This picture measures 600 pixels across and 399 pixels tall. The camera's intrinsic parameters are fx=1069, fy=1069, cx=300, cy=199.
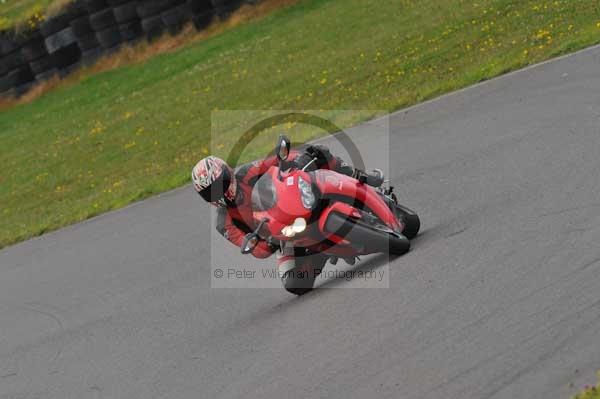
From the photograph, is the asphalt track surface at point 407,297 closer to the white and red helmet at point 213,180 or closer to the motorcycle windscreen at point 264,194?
the motorcycle windscreen at point 264,194

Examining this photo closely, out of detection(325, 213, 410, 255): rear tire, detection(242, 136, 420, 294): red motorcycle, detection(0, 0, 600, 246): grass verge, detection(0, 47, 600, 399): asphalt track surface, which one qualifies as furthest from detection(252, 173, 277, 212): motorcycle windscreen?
detection(0, 0, 600, 246): grass verge

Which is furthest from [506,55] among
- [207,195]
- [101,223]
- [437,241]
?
→ [207,195]

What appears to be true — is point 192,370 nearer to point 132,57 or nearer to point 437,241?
point 437,241

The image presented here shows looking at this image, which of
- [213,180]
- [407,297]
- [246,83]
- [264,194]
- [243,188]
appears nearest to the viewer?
[407,297]

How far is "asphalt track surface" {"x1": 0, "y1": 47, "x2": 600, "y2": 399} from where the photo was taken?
259 inches

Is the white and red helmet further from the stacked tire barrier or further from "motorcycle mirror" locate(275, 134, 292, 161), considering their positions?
the stacked tire barrier

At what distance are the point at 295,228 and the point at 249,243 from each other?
38 centimetres

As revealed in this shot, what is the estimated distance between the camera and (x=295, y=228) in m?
8.41

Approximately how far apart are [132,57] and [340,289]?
1925cm

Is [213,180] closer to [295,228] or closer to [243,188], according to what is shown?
[243,188]

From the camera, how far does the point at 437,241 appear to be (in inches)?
356

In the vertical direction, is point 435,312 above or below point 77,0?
above

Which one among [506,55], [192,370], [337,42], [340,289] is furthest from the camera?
[337,42]

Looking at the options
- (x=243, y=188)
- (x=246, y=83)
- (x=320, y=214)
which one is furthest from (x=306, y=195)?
(x=246, y=83)
